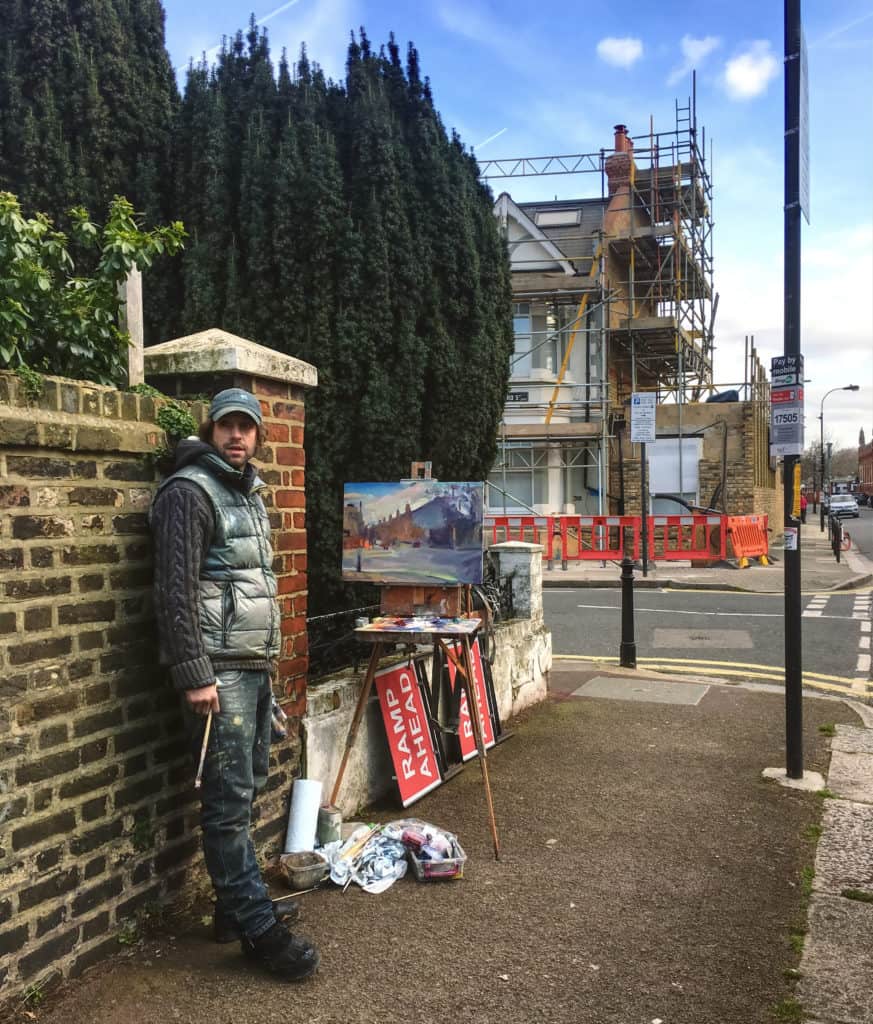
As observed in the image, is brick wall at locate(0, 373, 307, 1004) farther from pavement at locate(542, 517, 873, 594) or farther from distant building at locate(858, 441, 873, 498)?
distant building at locate(858, 441, 873, 498)

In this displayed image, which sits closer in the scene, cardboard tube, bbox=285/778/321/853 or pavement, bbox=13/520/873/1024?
pavement, bbox=13/520/873/1024

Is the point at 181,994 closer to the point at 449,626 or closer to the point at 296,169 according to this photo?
the point at 449,626

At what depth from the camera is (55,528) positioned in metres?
2.92

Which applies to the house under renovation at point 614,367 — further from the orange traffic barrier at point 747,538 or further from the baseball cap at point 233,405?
the baseball cap at point 233,405

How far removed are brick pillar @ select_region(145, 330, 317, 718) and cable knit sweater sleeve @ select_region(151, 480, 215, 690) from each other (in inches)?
35.6

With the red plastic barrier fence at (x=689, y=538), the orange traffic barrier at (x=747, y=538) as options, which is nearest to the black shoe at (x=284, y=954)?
the red plastic barrier fence at (x=689, y=538)

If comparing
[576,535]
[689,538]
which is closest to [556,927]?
[576,535]

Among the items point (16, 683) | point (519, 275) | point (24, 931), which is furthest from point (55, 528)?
point (519, 275)

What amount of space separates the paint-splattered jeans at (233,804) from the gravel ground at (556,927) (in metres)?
0.24

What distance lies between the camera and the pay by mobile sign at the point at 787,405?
5312 mm

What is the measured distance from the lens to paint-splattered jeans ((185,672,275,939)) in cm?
312

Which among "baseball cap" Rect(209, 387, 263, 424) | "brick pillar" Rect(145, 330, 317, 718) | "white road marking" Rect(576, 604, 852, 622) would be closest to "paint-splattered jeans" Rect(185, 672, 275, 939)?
"brick pillar" Rect(145, 330, 317, 718)

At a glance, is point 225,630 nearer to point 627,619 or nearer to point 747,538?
point 627,619

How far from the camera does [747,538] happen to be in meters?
20.1
